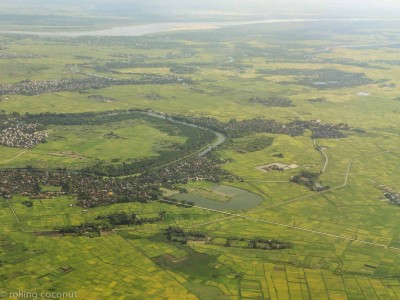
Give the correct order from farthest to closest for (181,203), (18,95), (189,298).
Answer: (18,95) < (181,203) < (189,298)

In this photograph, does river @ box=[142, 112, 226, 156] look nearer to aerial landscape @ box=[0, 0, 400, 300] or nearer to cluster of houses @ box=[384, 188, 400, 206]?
aerial landscape @ box=[0, 0, 400, 300]

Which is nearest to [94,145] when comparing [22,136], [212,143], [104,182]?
[22,136]

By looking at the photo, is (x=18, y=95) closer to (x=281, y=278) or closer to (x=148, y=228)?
(x=148, y=228)

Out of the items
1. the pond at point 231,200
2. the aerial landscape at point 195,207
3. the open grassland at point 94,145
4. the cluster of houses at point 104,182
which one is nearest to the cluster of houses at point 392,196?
the aerial landscape at point 195,207

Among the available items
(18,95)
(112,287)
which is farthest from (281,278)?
(18,95)

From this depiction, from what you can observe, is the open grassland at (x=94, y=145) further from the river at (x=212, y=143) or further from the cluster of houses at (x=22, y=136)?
the river at (x=212, y=143)

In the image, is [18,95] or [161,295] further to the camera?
[18,95]
